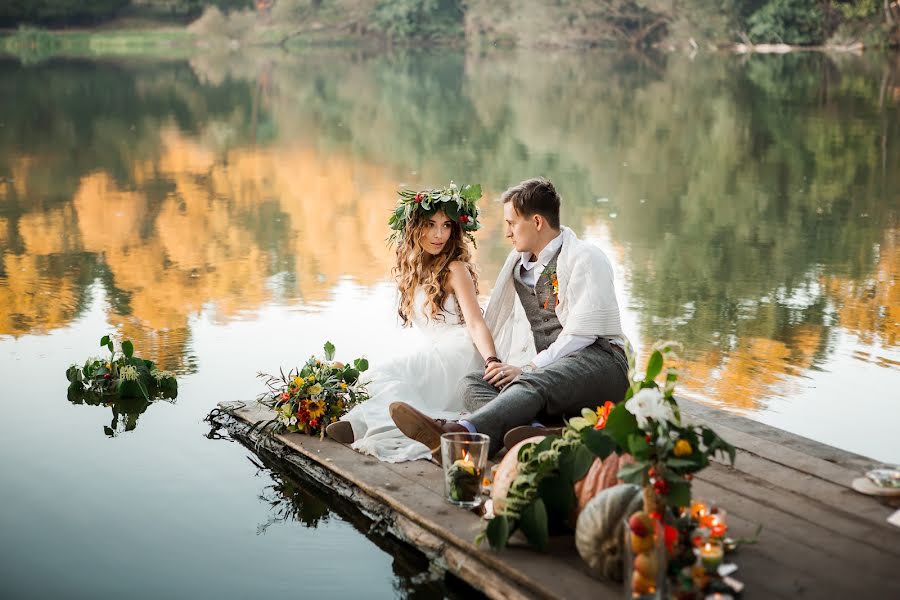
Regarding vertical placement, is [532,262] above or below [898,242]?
above

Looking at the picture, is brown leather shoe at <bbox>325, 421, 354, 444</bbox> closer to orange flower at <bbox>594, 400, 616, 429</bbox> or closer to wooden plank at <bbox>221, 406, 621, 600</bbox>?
wooden plank at <bbox>221, 406, 621, 600</bbox>

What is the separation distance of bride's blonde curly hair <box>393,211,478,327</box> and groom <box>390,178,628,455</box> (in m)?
0.26

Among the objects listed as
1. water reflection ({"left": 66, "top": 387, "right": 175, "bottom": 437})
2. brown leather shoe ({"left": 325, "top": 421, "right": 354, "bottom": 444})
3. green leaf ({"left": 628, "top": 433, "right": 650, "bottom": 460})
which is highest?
green leaf ({"left": 628, "top": 433, "right": 650, "bottom": 460})

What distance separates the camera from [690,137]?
16.4 m

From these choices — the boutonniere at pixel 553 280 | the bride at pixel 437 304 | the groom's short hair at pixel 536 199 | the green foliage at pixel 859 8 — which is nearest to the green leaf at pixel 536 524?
the bride at pixel 437 304

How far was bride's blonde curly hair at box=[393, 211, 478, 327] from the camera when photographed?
499 centimetres

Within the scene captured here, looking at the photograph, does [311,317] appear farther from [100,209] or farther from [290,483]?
[100,209]

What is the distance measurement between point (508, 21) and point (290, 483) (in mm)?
43201

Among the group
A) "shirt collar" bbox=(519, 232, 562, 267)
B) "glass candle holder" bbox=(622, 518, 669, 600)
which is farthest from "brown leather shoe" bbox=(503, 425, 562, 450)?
"glass candle holder" bbox=(622, 518, 669, 600)

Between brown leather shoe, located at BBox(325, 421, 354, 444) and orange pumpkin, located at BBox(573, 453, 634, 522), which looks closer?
orange pumpkin, located at BBox(573, 453, 634, 522)

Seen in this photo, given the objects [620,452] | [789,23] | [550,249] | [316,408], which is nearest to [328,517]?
[316,408]

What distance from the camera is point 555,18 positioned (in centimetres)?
4406

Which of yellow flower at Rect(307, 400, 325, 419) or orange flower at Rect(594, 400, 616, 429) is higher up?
orange flower at Rect(594, 400, 616, 429)

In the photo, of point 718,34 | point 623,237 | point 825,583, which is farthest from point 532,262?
point 718,34
